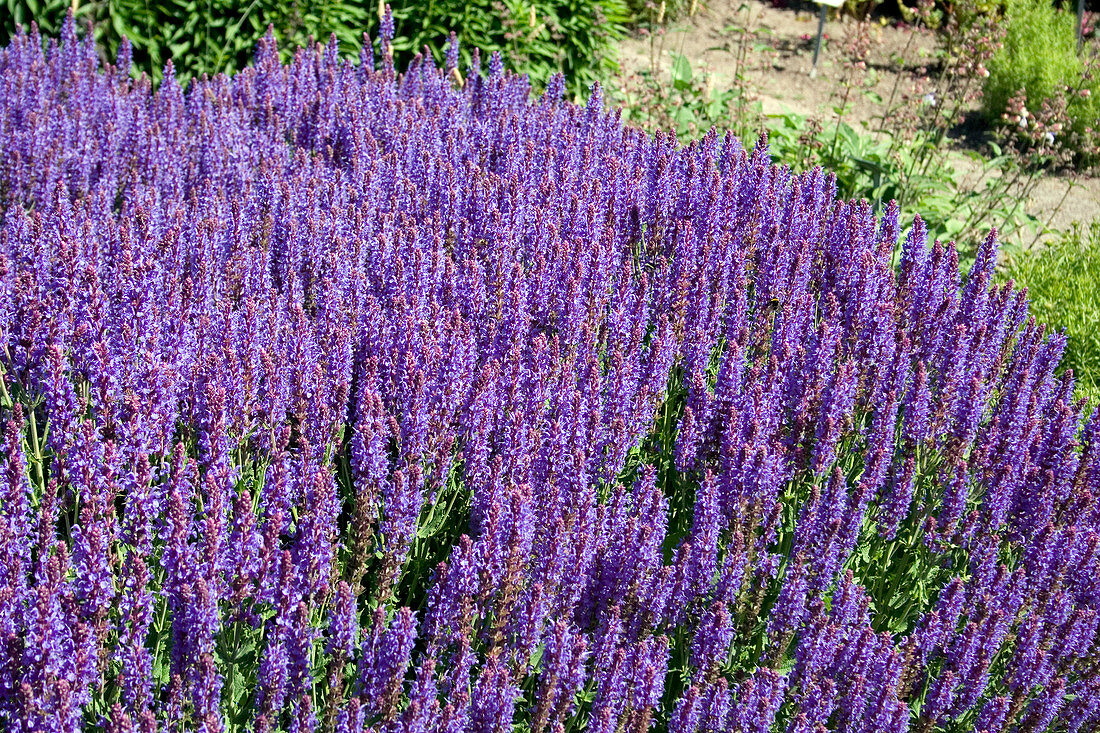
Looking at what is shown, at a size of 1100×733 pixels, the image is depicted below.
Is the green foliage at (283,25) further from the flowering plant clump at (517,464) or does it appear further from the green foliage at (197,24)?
the flowering plant clump at (517,464)

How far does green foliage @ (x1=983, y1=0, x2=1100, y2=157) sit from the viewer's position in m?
9.29

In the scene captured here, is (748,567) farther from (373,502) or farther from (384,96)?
(384,96)

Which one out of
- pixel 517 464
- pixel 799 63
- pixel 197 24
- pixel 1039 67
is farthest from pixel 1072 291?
pixel 197 24

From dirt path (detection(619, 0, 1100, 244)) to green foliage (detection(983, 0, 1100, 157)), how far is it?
477 mm

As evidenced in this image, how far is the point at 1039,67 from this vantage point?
985cm

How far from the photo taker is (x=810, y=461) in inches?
150

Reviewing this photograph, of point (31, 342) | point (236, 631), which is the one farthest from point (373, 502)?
point (31, 342)

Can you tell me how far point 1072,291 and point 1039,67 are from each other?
3980 millimetres

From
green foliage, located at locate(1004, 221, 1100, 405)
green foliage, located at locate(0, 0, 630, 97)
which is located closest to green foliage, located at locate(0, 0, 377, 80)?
green foliage, located at locate(0, 0, 630, 97)

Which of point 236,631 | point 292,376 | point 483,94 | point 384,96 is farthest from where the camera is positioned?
point 483,94

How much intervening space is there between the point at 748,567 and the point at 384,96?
439 cm

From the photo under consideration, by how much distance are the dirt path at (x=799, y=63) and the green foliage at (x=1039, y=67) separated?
48cm

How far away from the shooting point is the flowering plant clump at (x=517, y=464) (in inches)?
110

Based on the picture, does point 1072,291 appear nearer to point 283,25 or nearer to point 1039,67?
point 1039,67
